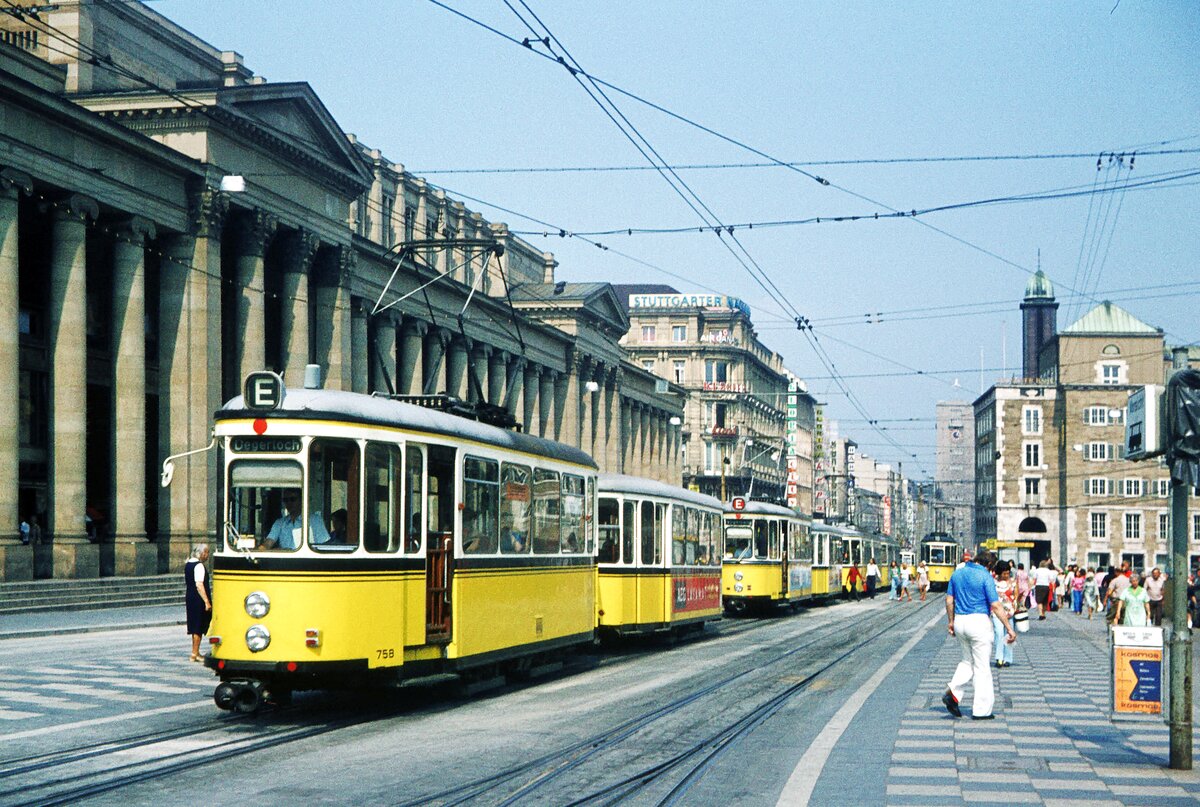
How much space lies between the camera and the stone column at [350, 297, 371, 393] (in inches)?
2425

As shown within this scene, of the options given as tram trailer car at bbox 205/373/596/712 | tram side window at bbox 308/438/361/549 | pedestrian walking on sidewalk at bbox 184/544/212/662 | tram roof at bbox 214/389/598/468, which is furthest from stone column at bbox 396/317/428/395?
tram side window at bbox 308/438/361/549

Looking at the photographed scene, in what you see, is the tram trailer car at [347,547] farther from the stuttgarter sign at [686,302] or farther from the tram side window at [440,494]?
the stuttgarter sign at [686,302]

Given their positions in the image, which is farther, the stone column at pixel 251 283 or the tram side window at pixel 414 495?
the stone column at pixel 251 283

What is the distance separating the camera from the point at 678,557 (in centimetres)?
2752

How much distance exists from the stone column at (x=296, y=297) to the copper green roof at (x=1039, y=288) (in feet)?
399

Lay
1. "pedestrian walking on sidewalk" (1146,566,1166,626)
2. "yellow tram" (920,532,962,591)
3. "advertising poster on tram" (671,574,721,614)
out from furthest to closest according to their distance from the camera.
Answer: "yellow tram" (920,532,962,591)
"pedestrian walking on sidewalk" (1146,566,1166,626)
"advertising poster on tram" (671,574,721,614)

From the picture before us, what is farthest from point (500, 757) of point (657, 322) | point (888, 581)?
point (657, 322)

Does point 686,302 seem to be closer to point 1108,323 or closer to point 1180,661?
point 1108,323

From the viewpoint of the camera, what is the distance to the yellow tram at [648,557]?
2458 centimetres

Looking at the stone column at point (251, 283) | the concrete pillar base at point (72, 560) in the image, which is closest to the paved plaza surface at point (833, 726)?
the concrete pillar base at point (72, 560)

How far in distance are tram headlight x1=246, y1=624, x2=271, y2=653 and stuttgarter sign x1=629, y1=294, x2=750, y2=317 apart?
11957 cm

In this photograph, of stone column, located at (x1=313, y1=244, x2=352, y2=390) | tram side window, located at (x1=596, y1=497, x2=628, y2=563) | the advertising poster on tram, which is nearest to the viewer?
tram side window, located at (x1=596, y1=497, x2=628, y2=563)

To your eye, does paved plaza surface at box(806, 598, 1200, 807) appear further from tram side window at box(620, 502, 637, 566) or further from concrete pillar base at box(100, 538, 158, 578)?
concrete pillar base at box(100, 538, 158, 578)

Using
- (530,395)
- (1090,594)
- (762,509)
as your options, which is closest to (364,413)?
(762,509)
